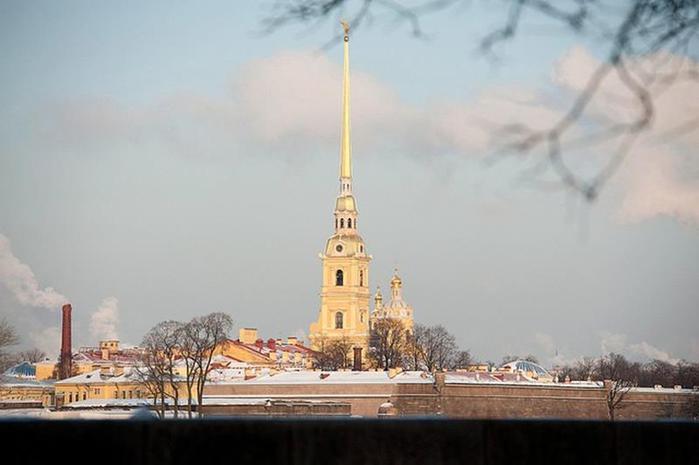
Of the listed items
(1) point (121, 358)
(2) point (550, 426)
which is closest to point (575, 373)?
(1) point (121, 358)

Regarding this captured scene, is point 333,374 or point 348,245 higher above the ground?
point 348,245

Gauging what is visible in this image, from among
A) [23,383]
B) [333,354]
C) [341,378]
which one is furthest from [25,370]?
[341,378]

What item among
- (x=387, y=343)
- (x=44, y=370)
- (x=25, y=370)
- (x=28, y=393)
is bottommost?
(x=28, y=393)

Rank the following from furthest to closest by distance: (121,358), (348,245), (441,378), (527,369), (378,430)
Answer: (348,245) < (527,369) < (121,358) < (441,378) < (378,430)

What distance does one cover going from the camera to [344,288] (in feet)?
455

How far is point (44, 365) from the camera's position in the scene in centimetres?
11875

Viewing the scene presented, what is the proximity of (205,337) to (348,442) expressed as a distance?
86.7 m

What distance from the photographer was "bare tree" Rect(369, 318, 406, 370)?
420ft

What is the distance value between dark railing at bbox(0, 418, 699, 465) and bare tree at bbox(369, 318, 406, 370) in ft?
383

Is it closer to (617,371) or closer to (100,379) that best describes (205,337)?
(100,379)

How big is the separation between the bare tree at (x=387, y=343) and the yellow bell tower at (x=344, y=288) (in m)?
1.19

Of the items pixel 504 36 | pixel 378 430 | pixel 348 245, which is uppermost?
pixel 348 245

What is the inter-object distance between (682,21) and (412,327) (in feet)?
441

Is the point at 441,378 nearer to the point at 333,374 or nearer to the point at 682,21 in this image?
the point at 333,374
